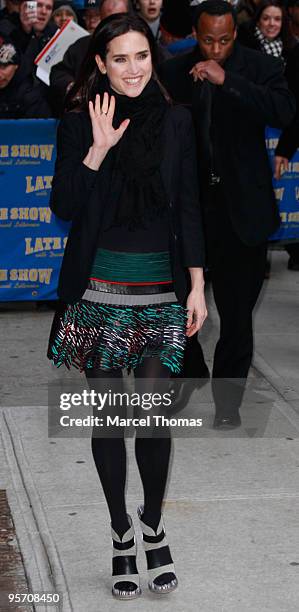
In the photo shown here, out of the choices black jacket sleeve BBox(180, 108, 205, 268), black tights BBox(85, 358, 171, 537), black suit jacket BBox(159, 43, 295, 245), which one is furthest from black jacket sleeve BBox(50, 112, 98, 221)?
black suit jacket BBox(159, 43, 295, 245)

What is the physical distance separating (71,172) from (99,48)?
0.47 m

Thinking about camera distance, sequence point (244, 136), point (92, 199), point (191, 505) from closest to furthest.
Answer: point (92, 199), point (191, 505), point (244, 136)

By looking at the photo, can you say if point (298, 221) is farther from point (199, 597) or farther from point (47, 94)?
point (199, 597)

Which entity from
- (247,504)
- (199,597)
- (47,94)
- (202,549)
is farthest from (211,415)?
(47,94)

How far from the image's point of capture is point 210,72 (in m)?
5.50

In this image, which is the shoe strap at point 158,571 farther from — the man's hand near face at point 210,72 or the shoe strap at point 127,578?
the man's hand near face at point 210,72

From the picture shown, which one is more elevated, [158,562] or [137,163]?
[137,163]

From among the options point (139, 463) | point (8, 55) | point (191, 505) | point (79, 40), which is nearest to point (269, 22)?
point (8, 55)

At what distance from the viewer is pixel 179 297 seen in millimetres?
4094

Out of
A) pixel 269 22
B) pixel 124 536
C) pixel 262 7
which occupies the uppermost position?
pixel 262 7

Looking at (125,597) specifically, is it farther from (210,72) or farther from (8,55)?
(8,55)

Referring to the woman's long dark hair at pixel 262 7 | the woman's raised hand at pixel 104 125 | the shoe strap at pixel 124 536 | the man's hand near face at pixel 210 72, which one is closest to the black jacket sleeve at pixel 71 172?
the woman's raised hand at pixel 104 125

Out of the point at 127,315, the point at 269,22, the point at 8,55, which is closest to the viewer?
the point at 127,315

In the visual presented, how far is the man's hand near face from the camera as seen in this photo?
5480 millimetres
